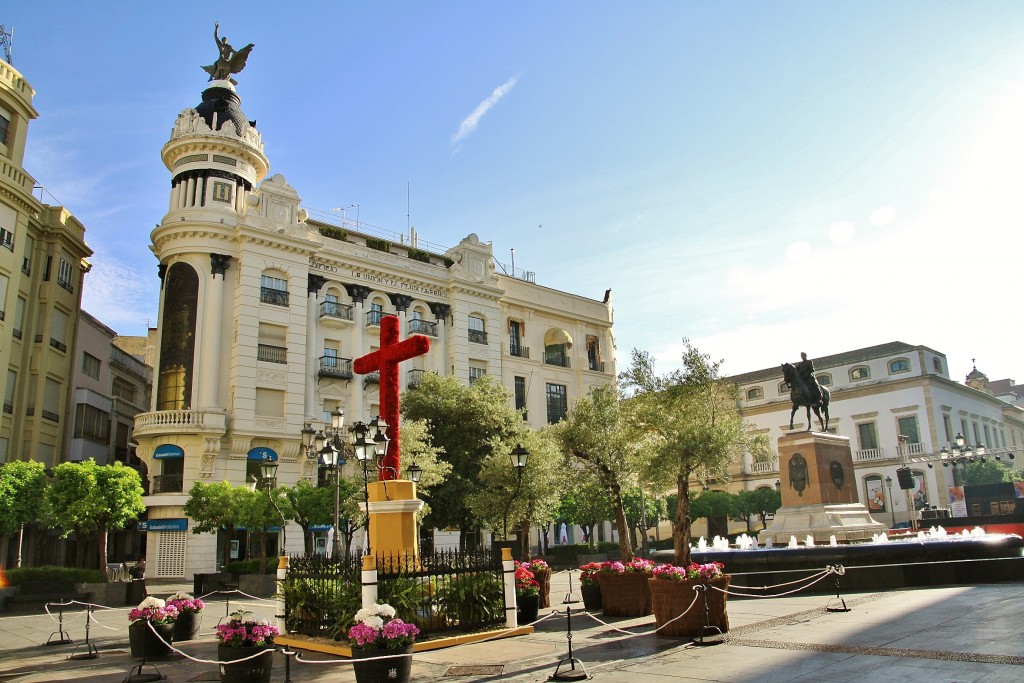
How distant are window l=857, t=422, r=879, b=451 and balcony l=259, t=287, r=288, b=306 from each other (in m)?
46.1

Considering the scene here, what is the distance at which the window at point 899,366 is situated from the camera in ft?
196

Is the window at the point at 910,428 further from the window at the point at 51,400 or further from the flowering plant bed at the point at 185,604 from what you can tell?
the window at the point at 51,400

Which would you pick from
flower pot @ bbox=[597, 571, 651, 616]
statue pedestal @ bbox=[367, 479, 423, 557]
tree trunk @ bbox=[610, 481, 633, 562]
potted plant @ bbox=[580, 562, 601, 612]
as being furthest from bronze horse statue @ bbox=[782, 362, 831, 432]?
statue pedestal @ bbox=[367, 479, 423, 557]

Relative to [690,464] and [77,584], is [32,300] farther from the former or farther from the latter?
[690,464]

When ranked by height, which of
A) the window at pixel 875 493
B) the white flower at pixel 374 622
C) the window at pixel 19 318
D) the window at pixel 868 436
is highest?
the window at pixel 19 318

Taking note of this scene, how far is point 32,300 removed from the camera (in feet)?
114

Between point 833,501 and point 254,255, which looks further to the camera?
point 254,255

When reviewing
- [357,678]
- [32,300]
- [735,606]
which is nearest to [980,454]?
[735,606]

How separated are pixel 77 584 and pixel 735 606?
20521 mm

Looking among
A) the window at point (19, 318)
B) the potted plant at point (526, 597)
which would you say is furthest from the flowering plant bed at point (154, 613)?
the window at point (19, 318)

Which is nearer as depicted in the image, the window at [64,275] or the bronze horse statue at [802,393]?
the bronze horse statue at [802,393]

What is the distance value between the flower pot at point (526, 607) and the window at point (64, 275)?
31.4 metres

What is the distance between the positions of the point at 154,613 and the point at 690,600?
30.4 ft

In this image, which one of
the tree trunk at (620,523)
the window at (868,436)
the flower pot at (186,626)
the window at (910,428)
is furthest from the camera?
the window at (868,436)
